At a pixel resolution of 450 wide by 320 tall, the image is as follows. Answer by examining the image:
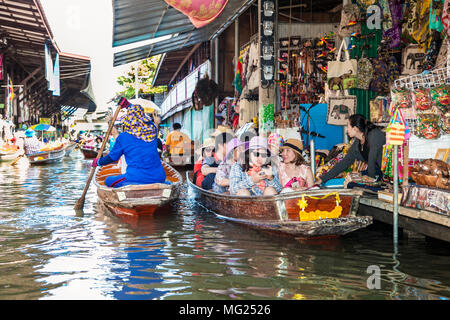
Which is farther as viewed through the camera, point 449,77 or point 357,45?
point 357,45

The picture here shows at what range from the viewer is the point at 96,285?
438cm

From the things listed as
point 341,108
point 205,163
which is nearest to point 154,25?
point 205,163

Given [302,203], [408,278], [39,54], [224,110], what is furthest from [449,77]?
[39,54]

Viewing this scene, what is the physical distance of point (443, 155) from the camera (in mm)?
6215

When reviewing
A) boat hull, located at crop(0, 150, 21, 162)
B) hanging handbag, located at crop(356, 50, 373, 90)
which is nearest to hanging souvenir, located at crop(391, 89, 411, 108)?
hanging handbag, located at crop(356, 50, 373, 90)

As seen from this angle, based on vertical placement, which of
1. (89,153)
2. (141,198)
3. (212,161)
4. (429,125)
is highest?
(429,125)

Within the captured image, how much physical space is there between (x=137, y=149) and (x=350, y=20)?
4.43 m

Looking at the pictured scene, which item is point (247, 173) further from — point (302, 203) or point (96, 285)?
point (96, 285)

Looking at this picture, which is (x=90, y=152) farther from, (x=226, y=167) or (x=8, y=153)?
(x=226, y=167)

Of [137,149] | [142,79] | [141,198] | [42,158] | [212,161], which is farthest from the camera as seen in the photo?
[142,79]

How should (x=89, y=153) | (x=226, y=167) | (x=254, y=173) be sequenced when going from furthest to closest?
(x=89, y=153)
(x=226, y=167)
(x=254, y=173)

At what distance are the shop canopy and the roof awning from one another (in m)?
5.27

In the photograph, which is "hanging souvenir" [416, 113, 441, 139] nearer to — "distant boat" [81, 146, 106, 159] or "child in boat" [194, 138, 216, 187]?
"child in boat" [194, 138, 216, 187]
